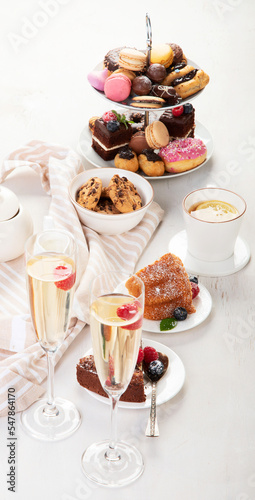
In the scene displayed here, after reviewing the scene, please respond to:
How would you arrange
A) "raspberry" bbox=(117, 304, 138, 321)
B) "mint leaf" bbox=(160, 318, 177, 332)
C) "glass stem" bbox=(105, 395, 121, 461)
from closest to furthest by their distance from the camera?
1. "raspberry" bbox=(117, 304, 138, 321)
2. "glass stem" bbox=(105, 395, 121, 461)
3. "mint leaf" bbox=(160, 318, 177, 332)

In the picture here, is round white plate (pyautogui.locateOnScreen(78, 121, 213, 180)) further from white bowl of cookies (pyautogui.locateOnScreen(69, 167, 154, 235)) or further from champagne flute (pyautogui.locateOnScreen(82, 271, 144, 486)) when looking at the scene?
champagne flute (pyautogui.locateOnScreen(82, 271, 144, 486))

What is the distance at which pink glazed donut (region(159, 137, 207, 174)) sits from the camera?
217 centimetres

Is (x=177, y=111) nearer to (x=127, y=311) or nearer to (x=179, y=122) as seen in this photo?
(x=179, y=122)

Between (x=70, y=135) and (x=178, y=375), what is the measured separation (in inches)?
49.8

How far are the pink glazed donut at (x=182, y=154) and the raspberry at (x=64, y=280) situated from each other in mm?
1024

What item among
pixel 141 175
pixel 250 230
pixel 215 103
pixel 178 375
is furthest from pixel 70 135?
pixel 178 375

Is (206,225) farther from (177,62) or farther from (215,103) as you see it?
(215,103)

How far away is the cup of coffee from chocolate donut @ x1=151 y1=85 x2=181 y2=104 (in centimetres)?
38

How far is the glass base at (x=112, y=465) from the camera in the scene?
4.24ft

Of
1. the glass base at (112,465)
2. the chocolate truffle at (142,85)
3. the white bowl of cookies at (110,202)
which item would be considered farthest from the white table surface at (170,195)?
the chocolate truffle at (142,85)

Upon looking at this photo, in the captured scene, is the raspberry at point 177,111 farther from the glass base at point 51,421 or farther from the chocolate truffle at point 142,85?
the glass base at point 51,421

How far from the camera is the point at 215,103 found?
107 inches

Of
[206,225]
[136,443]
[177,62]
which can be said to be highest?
[177,62]

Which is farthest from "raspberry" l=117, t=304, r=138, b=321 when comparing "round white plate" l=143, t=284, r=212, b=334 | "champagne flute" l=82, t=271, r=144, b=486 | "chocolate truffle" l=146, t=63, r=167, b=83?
"chocolate truffle" l=146, t=63, r=167, b=83
